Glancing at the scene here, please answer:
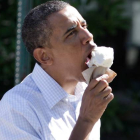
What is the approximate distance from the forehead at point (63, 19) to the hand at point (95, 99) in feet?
1.20

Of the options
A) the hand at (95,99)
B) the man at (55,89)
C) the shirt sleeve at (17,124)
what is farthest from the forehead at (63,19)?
the shirt sleeve at (17,124)

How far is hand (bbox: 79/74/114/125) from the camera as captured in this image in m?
1.98

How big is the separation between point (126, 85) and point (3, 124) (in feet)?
11.8

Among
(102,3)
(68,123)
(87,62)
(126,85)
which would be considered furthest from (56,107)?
(126,85)

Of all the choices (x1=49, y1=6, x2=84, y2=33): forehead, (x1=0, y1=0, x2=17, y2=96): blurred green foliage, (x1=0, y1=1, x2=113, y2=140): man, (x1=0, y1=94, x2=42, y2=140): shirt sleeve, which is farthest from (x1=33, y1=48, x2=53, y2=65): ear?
(x1=0, y1=0, x2=17, y2=96): blurred green foliage

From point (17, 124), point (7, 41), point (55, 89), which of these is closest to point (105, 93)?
point (55, 89)

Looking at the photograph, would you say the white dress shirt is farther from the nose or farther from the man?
the nose

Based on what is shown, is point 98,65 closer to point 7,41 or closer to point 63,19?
point 63,19

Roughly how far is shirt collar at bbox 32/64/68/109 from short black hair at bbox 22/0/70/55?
0.15 meters

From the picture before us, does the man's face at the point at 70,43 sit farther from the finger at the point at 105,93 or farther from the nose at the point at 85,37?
the finger at the point at 105,93

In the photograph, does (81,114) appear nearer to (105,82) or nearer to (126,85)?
(105,82)

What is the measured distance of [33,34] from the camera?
2.29m

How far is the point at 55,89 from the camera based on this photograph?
7.25ft

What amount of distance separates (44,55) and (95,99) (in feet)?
1.47
